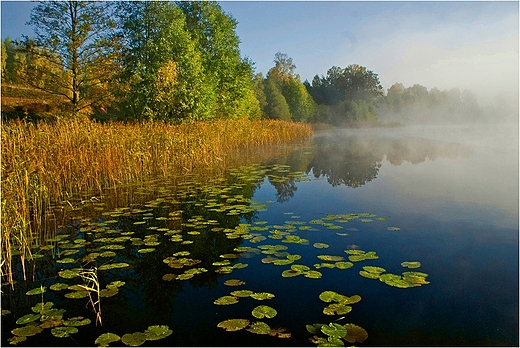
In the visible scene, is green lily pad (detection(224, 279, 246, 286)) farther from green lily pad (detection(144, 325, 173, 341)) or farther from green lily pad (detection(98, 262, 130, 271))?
green lily pad (detection(98, 262, 130, 271))

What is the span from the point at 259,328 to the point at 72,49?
20170 mm

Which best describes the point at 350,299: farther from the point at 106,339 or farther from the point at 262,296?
the point at 106,339

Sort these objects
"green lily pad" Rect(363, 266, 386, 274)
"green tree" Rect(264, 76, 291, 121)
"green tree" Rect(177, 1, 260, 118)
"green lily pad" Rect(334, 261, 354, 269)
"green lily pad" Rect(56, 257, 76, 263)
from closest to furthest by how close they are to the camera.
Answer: "green lily pad" Rect(363, 266, 386, 274)
"green lily pad" Rect(334, 261, 354, 269)
"green lily pad" Rect(56, 257, 76, 263)
"green tree" Rect(177, 1, 260, 118)
"green tree" Rect(264, 76, 291, 121)

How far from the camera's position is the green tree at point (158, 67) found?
17859mm

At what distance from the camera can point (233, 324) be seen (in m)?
2.65

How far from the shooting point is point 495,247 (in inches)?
172

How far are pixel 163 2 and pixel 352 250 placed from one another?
19.7 m

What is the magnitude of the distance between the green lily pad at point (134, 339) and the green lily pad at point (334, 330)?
1.32m

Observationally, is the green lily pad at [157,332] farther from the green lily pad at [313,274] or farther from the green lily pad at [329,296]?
the green lily pad at [313,274]

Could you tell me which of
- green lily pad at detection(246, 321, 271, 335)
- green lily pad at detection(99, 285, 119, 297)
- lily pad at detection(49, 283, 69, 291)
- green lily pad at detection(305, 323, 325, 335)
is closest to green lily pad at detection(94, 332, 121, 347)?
green lily pad at detection(99, 285, 119, 297)

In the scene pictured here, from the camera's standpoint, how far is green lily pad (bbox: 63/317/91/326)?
2697 millimetres

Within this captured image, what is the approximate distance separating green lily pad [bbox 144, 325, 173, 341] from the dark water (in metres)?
0.05

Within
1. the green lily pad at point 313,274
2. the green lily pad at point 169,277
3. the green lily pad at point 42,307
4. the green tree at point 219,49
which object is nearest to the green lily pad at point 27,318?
the green lily pad at point 42,307

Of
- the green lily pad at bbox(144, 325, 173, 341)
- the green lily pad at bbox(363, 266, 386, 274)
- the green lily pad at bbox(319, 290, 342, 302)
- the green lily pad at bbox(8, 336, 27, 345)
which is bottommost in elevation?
the green lily pad at bbox(8, 336, 27, 345)
